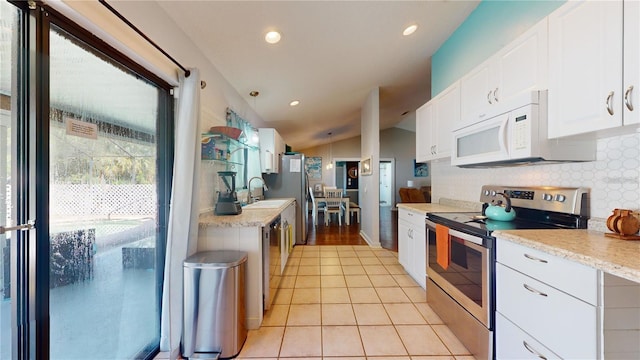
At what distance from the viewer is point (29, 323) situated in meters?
0.93

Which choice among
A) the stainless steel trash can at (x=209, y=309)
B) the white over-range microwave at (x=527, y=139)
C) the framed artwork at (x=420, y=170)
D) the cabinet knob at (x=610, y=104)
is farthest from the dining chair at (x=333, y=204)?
the cabinet knob at (x=610, y=104)

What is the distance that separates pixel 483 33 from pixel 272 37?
209 centimetres

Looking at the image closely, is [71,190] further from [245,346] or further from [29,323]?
Result: [245,346]

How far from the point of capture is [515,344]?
1.26 metres

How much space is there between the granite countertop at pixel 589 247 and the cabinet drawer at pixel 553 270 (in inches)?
1.3

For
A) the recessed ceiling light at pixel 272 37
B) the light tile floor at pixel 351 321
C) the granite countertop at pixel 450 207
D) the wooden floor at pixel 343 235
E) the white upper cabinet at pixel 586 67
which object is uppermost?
the recessed ceiling light at pixel 272 37

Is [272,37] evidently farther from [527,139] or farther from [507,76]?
[527,139]

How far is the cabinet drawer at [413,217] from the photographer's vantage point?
2.41 metres

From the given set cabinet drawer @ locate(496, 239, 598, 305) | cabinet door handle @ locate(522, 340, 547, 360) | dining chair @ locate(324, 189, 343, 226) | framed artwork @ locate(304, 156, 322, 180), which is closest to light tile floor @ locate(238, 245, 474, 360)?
cabinet door handle @ locate(522, 340, 547, 360)

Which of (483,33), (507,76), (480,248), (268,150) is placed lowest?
(480,248)

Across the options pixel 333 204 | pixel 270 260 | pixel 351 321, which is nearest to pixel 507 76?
pixel 351 321

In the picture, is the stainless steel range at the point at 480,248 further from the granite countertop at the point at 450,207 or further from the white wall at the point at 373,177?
the white wall at the point at 373,177

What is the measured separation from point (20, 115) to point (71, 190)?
1.16 ft

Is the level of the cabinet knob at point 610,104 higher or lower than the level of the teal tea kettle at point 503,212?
higher
